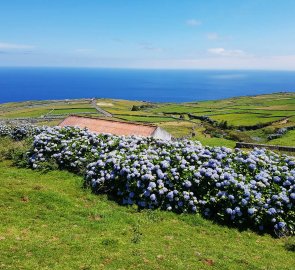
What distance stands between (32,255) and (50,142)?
8.59 metres

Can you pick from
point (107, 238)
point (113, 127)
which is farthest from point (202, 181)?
point (113, 127)

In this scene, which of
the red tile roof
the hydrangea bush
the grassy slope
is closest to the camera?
the grassy slope

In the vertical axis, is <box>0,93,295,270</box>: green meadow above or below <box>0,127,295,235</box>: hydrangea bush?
below

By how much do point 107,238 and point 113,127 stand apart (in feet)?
55.9

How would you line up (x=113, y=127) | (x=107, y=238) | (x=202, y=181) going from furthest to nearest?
(x=113, y=127) → (x=202, y=181) → (x=107, y=238)

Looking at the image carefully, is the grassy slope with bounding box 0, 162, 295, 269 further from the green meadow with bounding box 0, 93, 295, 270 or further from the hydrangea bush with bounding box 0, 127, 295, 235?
the hydrangea bush with bounding box 0, 127, 295, 235

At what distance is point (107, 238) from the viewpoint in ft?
28.3

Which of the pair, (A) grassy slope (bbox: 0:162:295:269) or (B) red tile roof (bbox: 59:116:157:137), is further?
(B) red tile roof (bbox: 59:116:157:137)

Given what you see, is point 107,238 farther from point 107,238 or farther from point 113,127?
point 113,127

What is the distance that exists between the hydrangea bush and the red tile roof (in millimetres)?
10454

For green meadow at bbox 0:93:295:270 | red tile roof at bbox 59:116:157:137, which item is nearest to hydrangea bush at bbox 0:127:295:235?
green meadow at bbox 0:93:295:270

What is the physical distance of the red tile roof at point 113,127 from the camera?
24672 mm

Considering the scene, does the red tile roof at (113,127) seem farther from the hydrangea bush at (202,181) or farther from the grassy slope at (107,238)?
the grassy slope at (107,238)

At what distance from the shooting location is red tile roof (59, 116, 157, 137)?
24672mm
